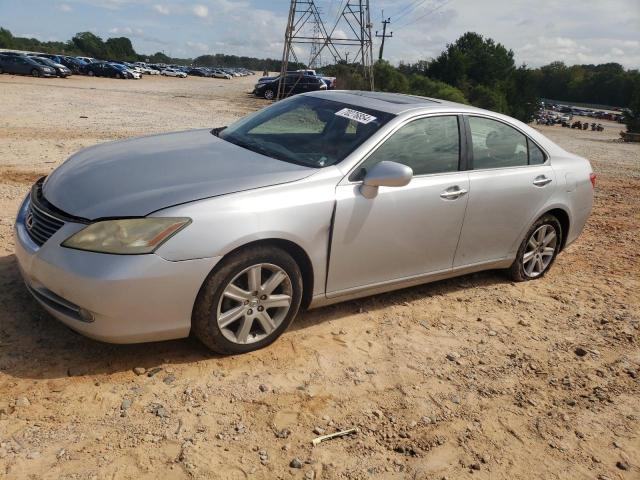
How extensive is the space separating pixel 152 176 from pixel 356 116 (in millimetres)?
1606

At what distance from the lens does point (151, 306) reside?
303 centimetres

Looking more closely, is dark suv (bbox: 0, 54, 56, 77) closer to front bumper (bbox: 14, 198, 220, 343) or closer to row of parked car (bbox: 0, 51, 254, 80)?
row of parked car (bbox: 0, 51, 254, 80)

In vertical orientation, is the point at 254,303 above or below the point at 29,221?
below

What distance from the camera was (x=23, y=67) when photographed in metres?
37.7

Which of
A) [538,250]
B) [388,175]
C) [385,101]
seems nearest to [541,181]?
[538,250]

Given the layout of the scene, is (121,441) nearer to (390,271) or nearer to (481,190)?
(390,271)

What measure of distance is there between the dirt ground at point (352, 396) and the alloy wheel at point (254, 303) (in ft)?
0.57

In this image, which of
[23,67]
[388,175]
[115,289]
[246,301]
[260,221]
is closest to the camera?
[115,289]

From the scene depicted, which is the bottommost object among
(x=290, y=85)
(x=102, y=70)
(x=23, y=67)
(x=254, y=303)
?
(x=102, y=70)

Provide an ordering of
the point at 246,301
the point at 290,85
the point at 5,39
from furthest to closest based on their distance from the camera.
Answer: the point at 5,39
the point at 290,85
the point at 246,301

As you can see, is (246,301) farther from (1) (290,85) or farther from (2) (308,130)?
(1) (290,85)

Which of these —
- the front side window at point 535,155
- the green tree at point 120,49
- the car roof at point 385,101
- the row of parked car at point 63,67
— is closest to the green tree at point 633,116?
the row of parked car at point 63,67

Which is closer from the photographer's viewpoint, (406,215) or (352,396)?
(352,396)

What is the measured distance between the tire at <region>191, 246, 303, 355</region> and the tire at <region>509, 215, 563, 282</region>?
8.27 ft
